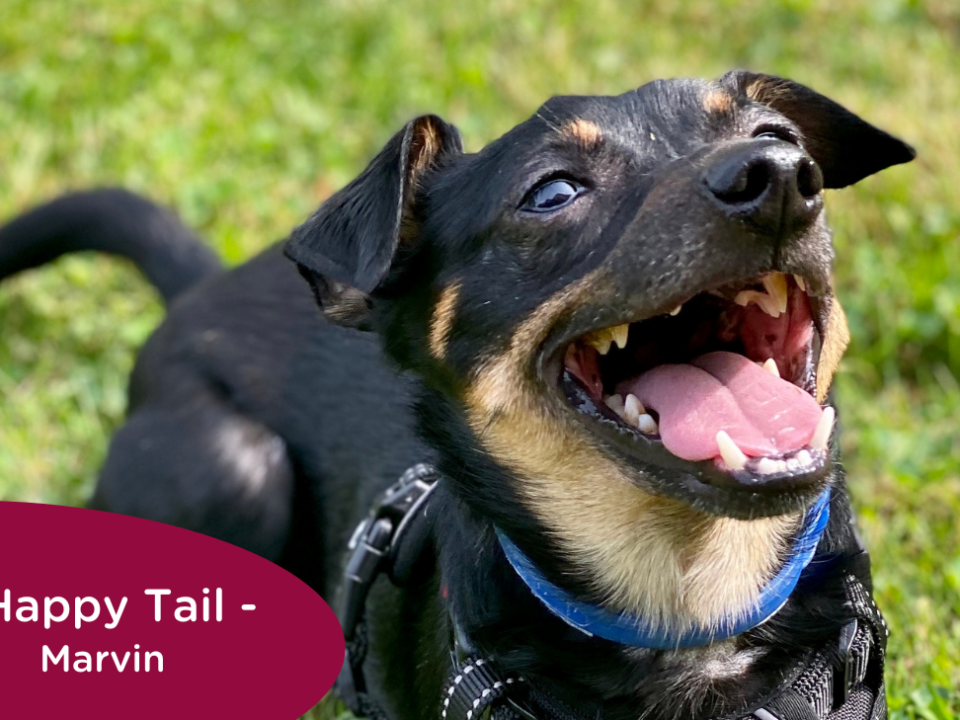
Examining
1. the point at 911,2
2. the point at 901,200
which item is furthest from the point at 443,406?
the point at 911,2

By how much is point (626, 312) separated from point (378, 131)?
4.39 m

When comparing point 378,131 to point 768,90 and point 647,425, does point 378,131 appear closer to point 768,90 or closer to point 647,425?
point 768,90

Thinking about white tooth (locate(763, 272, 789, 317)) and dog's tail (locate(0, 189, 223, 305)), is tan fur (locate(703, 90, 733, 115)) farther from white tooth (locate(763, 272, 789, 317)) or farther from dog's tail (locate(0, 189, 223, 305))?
dog's tail (locate(0, 189, 223, 305))

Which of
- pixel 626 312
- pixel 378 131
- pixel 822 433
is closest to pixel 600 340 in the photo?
pixel 626 312

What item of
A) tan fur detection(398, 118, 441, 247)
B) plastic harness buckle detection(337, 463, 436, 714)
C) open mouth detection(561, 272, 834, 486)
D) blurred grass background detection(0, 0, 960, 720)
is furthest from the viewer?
blurred grass background detection(0, 0, 960, 720)

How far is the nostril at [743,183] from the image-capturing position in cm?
224


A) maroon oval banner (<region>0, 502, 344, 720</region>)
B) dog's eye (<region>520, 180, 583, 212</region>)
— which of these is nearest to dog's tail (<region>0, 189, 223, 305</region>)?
maroon oval banner (<region>0, 502, 344, 720</region>)

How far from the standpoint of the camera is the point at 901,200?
17.8 ft

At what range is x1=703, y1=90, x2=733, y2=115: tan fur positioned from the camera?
2.71 meters

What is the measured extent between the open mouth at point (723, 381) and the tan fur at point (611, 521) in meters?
0.11

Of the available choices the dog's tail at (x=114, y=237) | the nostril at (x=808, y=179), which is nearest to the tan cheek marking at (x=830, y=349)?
the nostril at (x=808, y=179)

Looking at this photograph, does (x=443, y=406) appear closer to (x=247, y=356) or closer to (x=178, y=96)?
(x=247, y=356)

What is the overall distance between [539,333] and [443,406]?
395mm

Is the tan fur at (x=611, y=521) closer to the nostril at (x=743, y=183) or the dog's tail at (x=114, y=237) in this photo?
the nostril at (x=743, y=183)
